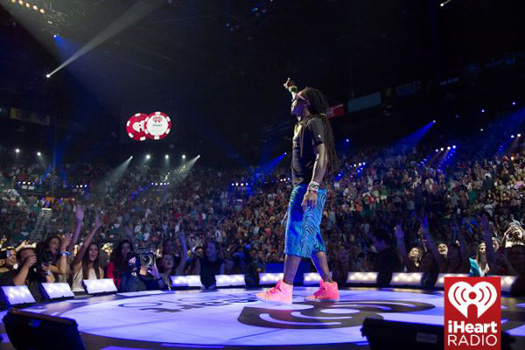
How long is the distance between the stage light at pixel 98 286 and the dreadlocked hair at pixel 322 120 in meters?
2.66

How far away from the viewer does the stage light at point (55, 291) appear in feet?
11.6

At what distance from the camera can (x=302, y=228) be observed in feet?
10.6

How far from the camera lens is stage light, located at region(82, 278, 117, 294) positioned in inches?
164

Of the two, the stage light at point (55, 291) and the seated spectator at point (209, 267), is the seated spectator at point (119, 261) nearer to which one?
the seated spectator at point (209, 267)

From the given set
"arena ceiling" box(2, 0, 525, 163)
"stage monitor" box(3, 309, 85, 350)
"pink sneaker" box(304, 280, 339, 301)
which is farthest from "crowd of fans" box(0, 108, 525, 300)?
"arena ceiling" box(2, 0, 525, 163)

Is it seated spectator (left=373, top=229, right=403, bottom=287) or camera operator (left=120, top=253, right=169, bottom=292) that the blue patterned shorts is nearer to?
seated spectator (left=373, top=229, right=403, bottom=287)

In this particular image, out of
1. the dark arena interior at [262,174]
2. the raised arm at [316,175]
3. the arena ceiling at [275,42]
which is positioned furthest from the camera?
the arena ceiling at [275,42]

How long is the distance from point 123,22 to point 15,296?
13315mm

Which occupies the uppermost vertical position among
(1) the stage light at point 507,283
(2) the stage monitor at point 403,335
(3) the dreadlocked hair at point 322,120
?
(3) the dreadlocked hair at point 322,120

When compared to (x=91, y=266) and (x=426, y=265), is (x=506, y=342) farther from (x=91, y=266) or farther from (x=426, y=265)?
(x=91, y=266)

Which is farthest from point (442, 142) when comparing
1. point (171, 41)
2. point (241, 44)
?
point (171, 41)

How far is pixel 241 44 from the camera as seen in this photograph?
1544 centimetres

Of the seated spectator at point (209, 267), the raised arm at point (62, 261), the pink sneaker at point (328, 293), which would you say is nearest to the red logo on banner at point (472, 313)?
the pink sneaker at point (328, 293)

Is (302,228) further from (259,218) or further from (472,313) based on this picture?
(259,218)
